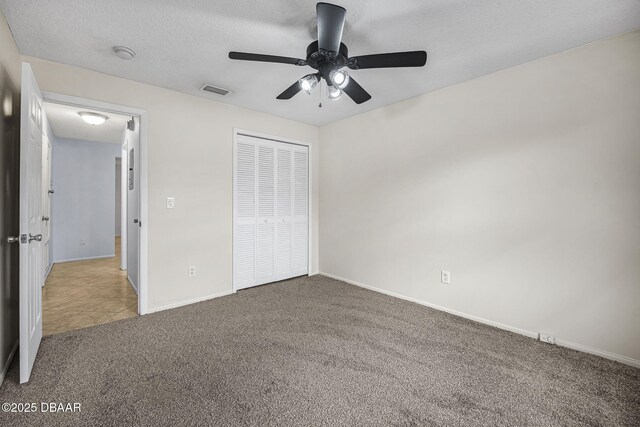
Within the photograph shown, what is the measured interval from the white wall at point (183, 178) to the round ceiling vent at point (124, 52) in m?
0.52

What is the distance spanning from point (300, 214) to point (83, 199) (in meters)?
4.52

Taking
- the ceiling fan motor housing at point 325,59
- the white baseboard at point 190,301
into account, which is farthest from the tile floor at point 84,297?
the ceiling fan motor housing at point 325,59

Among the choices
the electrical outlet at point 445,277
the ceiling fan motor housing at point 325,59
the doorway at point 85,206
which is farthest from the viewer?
the doorway at point 85,206

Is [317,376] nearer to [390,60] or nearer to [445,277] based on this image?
[445,277]

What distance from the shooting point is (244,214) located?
3656 mm

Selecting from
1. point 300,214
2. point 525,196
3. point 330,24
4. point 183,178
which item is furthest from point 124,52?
point 525,196

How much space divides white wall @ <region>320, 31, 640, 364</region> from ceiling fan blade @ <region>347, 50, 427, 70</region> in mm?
1303

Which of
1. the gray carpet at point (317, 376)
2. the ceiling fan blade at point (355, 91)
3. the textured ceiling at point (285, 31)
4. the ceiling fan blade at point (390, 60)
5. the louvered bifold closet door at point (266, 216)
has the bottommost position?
the gray carpet at point (317, 376)

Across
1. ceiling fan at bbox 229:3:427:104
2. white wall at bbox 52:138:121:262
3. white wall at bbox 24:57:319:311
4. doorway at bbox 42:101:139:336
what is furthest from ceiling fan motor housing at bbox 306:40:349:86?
white wall at bbox 52:138:121:262

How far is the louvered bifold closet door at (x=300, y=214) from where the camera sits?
419cm

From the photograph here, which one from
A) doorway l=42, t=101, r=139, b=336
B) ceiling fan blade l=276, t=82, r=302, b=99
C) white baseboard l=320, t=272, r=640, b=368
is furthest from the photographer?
doorway l=42, t=101, r=139, b=336

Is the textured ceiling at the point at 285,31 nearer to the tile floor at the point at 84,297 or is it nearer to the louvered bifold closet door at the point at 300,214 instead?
the louvered bifold closet door at the point at 300,214

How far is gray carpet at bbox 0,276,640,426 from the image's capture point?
153cm

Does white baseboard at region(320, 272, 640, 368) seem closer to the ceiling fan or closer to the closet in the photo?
the closet
